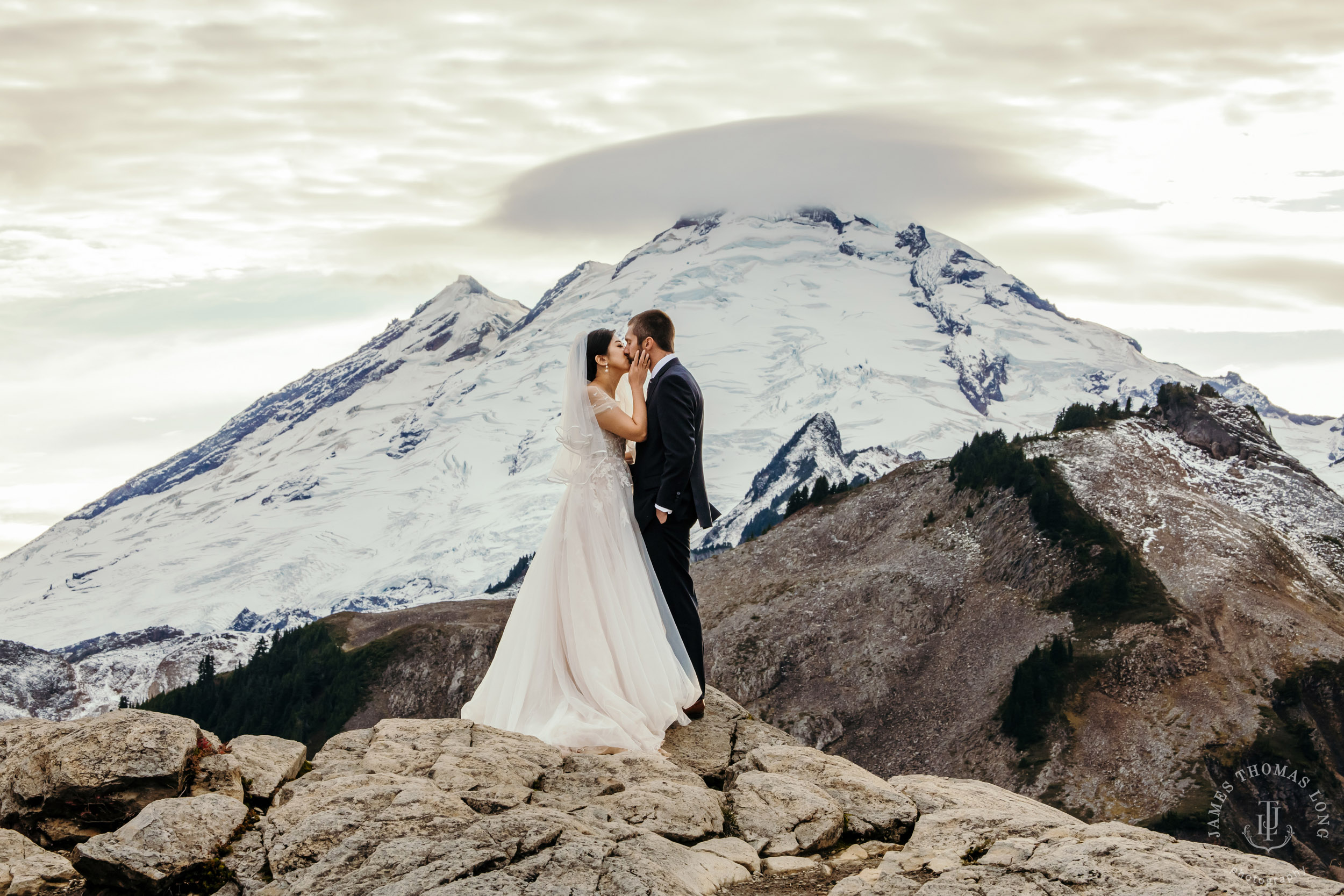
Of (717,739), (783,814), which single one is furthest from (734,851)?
(717,739)

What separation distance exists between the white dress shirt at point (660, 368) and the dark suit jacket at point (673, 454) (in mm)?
43

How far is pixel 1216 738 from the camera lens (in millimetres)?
104250

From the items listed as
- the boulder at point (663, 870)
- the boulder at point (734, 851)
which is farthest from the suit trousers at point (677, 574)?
the boulder at point (663, 870)

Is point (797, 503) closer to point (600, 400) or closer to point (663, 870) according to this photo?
point (600, 400)

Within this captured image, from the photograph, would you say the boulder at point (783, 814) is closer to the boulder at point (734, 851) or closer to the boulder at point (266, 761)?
the boulder at point (734, 851)

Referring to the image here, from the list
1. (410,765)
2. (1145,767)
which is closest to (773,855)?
(410,765)

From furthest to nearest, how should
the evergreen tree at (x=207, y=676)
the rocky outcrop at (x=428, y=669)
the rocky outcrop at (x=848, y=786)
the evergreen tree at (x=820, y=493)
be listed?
the evergreen tree at (x=207, y=676)
the evergreen tree at (x=820, y=493)
the rocky outcrop at (x=428, y=669)
the rocky outcrop at (x=848, y=786)

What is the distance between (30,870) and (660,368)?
8.99 meters

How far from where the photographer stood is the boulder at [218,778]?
11.4 metres

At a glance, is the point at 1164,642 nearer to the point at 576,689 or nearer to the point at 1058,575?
the point at 1058,575

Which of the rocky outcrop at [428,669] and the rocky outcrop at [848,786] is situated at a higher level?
the rocky outcrop at [848,786]

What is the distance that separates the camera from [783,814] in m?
11.4

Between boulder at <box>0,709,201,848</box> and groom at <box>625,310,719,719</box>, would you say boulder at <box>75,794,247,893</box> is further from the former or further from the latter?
groom at <box>625,310,719,719</box>

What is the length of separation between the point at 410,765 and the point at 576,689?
2.93 m
